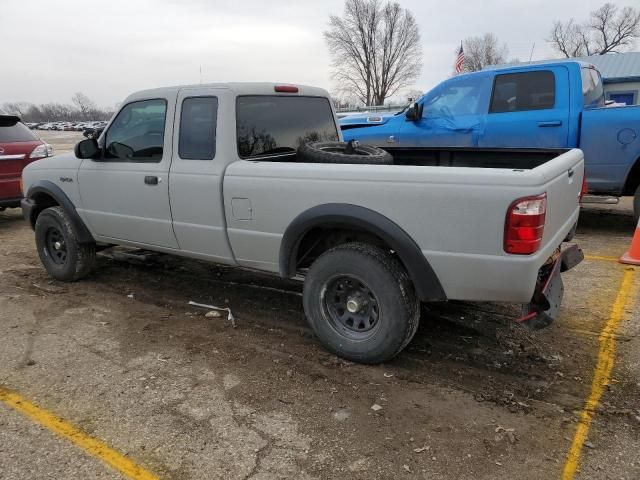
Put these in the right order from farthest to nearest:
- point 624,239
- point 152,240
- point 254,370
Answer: point 624,239 → point 152,240 → point 254,370

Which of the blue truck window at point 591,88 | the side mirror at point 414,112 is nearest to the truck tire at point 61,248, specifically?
the side mirror at point 414,112

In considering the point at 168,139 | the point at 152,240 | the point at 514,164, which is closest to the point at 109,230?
the point at 152,240

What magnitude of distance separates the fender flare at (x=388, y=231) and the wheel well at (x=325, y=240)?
0.44 feet

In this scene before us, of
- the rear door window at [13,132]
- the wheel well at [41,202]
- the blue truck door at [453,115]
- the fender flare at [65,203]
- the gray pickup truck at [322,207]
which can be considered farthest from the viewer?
the rear door window at [13,132]

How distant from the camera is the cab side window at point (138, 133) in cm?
427

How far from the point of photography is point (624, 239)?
644 cm

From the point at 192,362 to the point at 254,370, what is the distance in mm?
461

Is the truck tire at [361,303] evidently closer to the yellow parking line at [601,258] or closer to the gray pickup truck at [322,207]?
the gray pickup truck at [322,207]

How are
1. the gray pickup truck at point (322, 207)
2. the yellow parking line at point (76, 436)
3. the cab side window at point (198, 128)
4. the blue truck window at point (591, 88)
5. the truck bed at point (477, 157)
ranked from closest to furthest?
the yellow parking line at point (76, 436), the gray pickup truck at point (322, 207), the cab side window at point (198, 128), the truck bed at point (477, 157), the blue truck window at point (591, 88)

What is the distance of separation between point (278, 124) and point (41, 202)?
2.96 m

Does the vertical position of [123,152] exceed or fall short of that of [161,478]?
it exceeds it

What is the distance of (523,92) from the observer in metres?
6.59

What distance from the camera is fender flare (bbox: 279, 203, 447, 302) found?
119 inches

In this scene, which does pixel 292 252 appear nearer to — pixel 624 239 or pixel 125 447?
pixel 125 447
